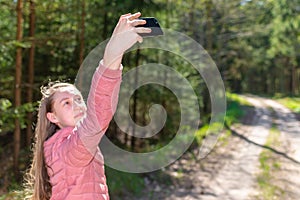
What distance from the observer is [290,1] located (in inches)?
741

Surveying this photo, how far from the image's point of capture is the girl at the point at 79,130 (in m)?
1.47

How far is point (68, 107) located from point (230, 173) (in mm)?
9365

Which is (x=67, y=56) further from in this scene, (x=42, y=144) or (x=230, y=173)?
(x=42, y=144)

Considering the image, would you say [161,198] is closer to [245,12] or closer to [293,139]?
[293,139]

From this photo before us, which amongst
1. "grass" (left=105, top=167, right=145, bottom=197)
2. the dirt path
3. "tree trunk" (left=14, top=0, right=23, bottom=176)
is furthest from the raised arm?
the dirt path

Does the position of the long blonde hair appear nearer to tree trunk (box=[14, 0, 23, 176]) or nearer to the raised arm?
the raised arm

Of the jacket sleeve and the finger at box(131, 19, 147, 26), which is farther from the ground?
the finger at box(131, 19, 147, 26)

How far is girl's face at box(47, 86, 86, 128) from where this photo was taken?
196 cm

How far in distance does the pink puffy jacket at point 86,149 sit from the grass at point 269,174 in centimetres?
730

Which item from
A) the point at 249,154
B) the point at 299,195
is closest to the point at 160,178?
the point at 299,195

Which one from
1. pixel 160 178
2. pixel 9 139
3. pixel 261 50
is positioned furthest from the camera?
pixel 261 50

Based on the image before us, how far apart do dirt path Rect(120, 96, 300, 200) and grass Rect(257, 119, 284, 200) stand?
0.42 ft

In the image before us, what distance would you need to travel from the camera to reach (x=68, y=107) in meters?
1.98

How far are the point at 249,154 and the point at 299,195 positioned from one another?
4.31 meters
